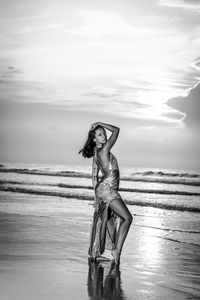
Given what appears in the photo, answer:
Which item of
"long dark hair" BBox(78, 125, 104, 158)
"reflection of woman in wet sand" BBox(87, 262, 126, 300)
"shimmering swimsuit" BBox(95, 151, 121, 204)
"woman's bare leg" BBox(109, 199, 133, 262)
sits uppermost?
"long dark hair" BBox(78, 125, 104, 158)

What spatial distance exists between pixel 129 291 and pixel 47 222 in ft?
19.2

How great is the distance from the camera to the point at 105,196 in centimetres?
705

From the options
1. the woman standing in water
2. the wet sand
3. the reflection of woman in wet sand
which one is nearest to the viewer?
A: the reflection of woman in wet sand

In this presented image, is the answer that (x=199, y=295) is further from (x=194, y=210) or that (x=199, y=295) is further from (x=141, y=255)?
(x=194, y=210)

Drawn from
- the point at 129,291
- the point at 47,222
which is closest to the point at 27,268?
the point at 129,291

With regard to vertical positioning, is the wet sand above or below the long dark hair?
below

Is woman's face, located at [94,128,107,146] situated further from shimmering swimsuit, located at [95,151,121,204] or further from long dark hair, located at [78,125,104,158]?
shimmering swimsuit, located at [95,151,121,204]

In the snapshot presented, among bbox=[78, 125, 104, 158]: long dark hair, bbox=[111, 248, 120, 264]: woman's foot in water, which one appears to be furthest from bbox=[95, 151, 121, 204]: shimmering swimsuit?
bbox=[111, 248, 120, 264]: woman's foot in water

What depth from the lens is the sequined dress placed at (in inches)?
277

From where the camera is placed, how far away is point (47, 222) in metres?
11.0

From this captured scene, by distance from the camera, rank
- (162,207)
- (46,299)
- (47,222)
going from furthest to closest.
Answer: (162,207) < (47,222) < (46,299)

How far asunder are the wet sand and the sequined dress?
293 millimetres

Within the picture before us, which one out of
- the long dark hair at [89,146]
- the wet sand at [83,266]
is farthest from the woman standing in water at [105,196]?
the wet sand at [83,266]

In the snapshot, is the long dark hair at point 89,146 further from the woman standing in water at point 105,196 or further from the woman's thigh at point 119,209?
the woman's thigh at point 119,209
